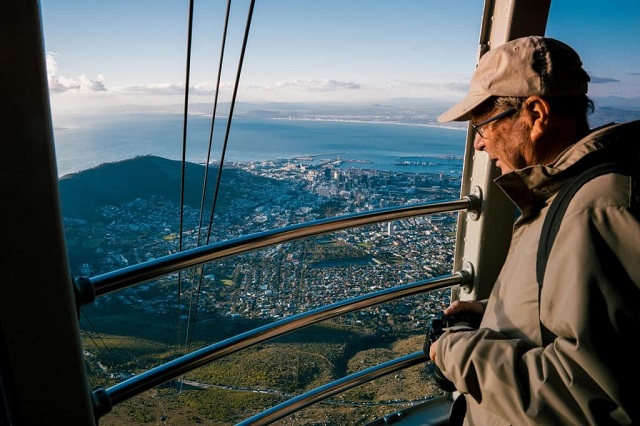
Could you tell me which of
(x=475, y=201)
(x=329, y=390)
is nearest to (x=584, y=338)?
(x=329, y=390)

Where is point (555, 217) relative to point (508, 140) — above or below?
below

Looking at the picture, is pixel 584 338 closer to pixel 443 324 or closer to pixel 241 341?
pixel 443 324

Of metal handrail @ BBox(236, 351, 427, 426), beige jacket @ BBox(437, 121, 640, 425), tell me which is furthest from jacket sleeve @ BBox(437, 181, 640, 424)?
metal handrail @ BBox(236, 351, 427, 426)

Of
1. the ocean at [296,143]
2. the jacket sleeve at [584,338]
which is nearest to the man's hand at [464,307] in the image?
the jacket sleeve at [584,338]

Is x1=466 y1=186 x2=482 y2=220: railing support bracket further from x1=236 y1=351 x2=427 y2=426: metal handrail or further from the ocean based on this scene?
the ocean

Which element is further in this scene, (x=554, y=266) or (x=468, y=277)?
(x=468, y=277)

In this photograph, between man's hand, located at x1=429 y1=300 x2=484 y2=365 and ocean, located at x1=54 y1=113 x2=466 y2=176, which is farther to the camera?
ocean, located at x1=54 y1=113 x2=466 y2=176
